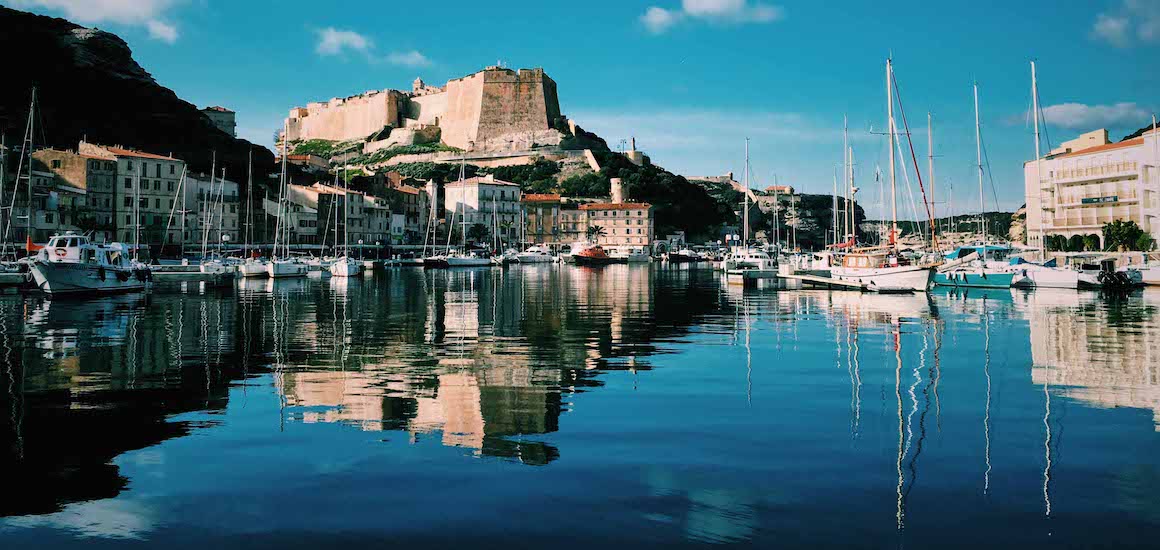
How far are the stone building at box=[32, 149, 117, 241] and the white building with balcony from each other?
69.8 m

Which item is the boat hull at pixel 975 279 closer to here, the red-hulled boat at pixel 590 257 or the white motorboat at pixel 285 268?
the white motorboat at pixel 285 268

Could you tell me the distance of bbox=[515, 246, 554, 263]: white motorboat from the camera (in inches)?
3622

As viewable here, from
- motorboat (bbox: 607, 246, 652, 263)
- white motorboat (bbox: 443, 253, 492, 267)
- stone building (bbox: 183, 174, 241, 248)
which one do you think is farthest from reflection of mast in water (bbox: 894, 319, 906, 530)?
motorboat (bbox: 607, 246, 652, 263)

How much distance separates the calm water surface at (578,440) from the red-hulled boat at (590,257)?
244 ft

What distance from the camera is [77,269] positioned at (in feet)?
112

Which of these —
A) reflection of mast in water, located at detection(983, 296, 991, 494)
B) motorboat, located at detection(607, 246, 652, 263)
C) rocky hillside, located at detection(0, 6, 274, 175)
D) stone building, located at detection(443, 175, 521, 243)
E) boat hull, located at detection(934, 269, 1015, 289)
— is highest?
rocky hillside, located at detection(0, 6, 274, 175)

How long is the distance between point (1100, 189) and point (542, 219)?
69779 mm

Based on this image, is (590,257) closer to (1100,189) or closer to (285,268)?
(285,268)

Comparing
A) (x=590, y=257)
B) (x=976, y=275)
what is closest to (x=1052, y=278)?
(x=976, y=275)

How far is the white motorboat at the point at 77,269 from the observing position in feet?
109

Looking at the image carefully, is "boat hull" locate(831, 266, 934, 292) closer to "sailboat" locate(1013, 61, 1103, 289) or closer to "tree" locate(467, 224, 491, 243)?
"sailboat" locate(1013, 61, 1103, 289)

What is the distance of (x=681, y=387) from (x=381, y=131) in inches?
5527

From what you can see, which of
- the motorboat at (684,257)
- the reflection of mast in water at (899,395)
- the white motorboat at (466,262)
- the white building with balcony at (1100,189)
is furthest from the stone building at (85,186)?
the white building with balcony at (1100,189)

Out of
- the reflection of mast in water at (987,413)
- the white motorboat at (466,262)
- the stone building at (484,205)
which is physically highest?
the stone building at (484,205)
